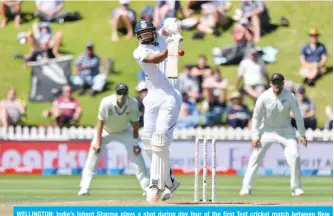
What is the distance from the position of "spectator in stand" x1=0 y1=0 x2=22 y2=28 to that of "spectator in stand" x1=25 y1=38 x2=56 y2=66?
1213mm

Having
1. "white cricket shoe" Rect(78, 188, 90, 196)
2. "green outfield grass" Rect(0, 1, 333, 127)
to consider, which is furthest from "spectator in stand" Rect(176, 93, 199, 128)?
"white cricket shoe" Rect(78, 188, 90, 196)

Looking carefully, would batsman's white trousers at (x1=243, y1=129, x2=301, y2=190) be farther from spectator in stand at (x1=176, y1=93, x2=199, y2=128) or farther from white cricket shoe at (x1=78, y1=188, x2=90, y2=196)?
spectator in stand at (x1=176, y1=93, x2=199, y2=128)

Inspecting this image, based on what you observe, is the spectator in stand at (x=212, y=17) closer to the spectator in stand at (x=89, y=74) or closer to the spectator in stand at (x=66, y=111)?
the spectator in stand at (x=89, y=74)

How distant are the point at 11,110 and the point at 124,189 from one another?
7501mm

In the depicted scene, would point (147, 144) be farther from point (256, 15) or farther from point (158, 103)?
point (256, 15)

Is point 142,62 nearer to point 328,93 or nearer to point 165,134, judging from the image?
point 165,134

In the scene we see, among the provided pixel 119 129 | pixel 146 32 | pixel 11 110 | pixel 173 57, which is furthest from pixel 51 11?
pixel 173 57

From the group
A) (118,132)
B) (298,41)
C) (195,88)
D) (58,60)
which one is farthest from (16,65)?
(118,132)

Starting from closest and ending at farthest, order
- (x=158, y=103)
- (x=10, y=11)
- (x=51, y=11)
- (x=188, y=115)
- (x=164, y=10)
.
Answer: (x=158, y=103) < (x=188, y=115) < (x=164, y=10) < (x=51, y=11) < (x=10, y=11)

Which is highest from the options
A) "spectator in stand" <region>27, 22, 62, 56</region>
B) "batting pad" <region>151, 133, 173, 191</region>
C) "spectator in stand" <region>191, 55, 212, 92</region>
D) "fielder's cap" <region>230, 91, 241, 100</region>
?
"spectator in stand" <region>27, 22, 62, 56</region>

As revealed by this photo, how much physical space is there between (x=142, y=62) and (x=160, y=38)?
1.46 feet

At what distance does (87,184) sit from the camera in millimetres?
15914

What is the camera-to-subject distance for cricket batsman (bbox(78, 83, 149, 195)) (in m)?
15.6

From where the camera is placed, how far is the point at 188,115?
949 inches
